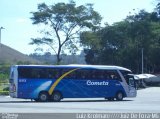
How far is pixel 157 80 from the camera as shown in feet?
267

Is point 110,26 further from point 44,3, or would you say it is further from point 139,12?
point 44,3

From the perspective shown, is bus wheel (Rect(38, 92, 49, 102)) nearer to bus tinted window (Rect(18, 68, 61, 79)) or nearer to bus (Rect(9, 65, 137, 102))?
bus (Rect(9, 65, 137, 102))

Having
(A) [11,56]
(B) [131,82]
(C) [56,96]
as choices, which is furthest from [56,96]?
(A) [11,56]

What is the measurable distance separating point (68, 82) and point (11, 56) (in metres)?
47.4

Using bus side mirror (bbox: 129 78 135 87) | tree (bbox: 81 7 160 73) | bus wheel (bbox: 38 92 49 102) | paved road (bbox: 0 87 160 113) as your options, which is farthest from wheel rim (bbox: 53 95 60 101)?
tree (bbox: 81 7 160 73)

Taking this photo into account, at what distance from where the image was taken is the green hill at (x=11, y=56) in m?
76.6

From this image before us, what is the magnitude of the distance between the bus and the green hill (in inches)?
1578

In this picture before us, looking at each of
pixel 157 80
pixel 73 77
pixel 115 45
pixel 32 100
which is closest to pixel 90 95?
pixel 73 77

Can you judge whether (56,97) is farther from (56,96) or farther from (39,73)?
(39,73)

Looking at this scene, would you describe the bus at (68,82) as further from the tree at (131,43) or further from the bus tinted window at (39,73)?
the tree at (131,43)

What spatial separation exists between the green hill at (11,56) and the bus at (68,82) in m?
40.1

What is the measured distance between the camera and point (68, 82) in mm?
35219

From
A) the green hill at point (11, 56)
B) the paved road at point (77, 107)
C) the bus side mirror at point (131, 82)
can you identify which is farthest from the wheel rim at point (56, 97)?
the green hill at point (11, 56)

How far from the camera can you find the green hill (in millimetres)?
76588
